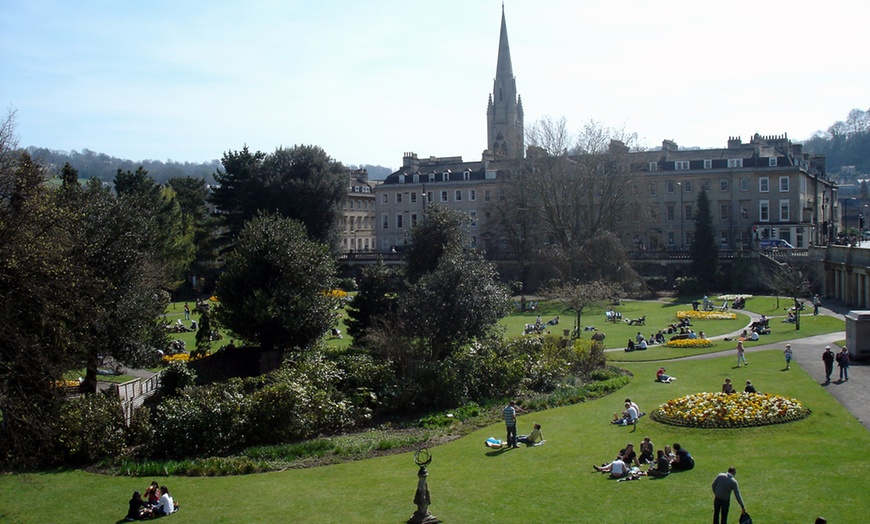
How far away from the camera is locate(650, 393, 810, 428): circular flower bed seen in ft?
78.9

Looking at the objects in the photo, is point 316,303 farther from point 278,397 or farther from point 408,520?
point 408,520

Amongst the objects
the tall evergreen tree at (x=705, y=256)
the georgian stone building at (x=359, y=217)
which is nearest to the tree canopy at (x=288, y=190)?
the georgian stone building at (x=359, y=217)

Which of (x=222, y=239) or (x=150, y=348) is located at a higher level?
(x=222, y=239)

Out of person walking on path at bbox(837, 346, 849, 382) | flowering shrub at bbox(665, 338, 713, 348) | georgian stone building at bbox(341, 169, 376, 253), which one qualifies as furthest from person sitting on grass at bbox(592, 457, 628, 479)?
georgian stone building at bbox(341, 169, 376, 253)

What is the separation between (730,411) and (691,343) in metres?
18.1

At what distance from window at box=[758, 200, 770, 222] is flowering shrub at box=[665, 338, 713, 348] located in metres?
42.0

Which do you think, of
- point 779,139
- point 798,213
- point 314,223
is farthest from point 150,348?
point 779,139

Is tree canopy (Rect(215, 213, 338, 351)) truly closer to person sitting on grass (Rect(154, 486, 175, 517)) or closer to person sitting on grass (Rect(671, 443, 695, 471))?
person sitting on grass (Rect(154, 486, 175, 517))

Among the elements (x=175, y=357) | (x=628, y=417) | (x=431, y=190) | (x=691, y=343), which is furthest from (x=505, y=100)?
(x=628, y=417)

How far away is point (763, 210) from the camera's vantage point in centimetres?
8031

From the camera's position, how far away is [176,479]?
23.9 m

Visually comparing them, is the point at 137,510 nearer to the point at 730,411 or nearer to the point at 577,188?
the point at 730,411

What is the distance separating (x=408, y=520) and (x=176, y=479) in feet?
29.6

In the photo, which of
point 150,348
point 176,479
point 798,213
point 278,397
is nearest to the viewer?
point 176,479
